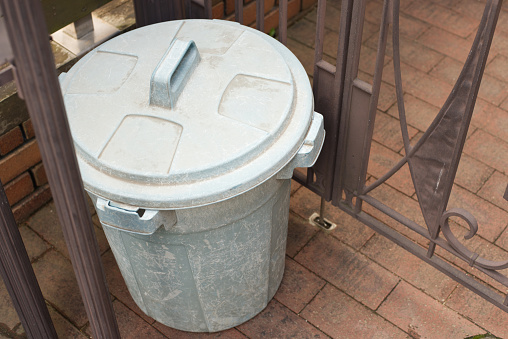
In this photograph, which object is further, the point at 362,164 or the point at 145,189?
the point at 362,164

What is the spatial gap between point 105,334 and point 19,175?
1.36 meters

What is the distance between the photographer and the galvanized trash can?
1912mm

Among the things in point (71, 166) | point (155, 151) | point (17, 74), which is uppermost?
point (17, 74)

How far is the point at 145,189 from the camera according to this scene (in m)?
1.90

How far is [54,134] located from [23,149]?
1.66 meters

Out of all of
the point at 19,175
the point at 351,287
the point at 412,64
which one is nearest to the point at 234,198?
the point at 351,287

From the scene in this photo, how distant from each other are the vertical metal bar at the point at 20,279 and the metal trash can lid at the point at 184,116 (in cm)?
31

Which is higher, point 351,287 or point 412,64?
point 412,64

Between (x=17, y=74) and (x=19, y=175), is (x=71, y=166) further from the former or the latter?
(x=19, y=175)

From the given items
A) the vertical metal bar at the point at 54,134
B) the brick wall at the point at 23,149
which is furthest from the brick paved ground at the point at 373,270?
the vertical metal bar at the point at 54,134

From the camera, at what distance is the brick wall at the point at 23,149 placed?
2.70 meters

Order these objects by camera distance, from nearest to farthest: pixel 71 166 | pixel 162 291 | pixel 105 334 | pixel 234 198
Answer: pixel 71 166 < pixel 105 334 < pixel 234 198 < pixel 162 291

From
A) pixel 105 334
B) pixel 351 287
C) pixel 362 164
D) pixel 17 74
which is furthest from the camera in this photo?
pixel 351 287

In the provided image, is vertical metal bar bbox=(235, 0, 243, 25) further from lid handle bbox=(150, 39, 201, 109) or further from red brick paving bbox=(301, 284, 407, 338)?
red brick paving bbox=(301, 284, 407, 338)
